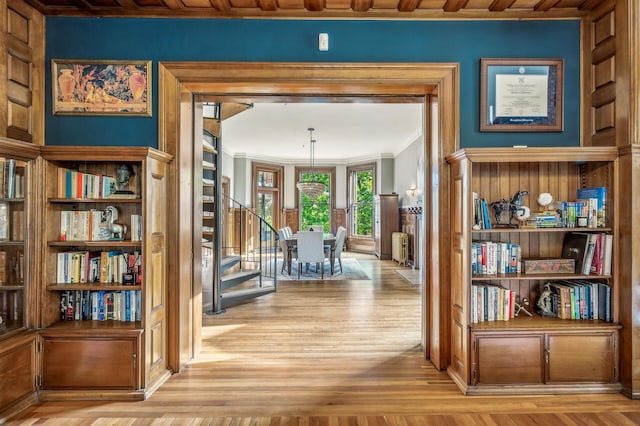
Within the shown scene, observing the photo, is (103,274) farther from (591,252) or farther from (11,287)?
(591,252)

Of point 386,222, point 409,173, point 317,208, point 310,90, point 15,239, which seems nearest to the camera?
point 15,239

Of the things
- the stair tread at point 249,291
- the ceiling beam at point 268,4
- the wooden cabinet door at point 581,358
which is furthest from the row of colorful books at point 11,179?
the wooden cabinet door at point 581,358

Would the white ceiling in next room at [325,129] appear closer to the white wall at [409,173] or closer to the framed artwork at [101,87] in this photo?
the white wall at [409,173]

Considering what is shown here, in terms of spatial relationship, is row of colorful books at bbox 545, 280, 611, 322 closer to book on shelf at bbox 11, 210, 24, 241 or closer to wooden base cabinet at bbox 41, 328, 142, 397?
wooden base cabinet at bbox 41, 328, 142, 397

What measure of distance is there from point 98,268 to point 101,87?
1477mm

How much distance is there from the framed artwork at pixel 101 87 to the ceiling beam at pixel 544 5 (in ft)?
10.5

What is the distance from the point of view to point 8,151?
7.86 ft

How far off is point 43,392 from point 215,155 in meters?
3.13

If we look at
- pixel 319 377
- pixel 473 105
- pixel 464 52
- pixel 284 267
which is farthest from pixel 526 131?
pixel 284 267

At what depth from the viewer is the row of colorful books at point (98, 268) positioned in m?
2.74

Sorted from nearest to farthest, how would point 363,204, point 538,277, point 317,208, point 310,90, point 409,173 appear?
1. point 538,277
2. point 310,90
3. point 409,173
4. point 363,204
5. point 317,208

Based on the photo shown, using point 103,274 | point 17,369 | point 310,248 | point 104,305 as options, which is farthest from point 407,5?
point 310,248

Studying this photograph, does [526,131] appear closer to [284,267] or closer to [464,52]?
[464,52]

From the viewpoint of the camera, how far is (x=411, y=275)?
730cm
